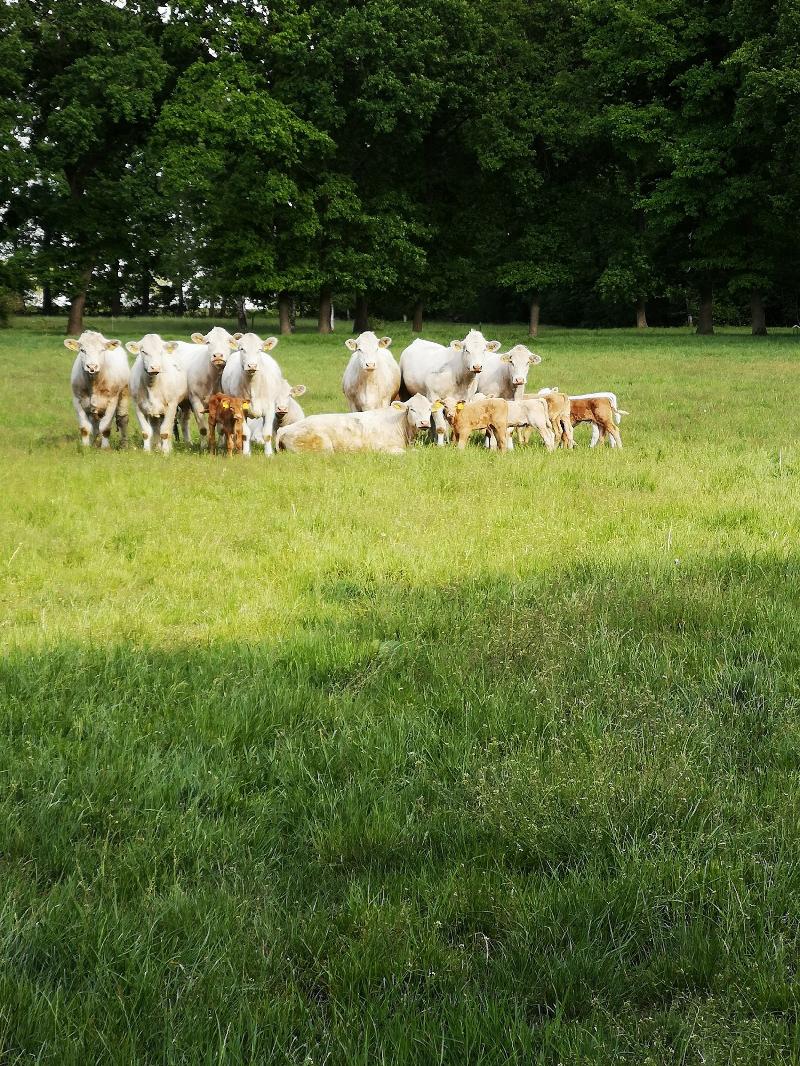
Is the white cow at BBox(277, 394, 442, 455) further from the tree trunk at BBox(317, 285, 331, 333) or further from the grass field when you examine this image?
the tree trunk at BBox(317, 285, 331, 333)

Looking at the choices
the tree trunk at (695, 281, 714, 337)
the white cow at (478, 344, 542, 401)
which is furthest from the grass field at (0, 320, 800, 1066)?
the tree trunk at (695, 281, 714, 337)

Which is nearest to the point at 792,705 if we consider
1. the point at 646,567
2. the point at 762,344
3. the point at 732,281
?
the point at 646,567

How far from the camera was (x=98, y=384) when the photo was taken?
13664 millimetres

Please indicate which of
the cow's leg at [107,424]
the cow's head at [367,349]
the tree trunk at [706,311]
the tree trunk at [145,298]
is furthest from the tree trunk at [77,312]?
the cow's head at [367,349]

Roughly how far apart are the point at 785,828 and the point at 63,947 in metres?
2.28

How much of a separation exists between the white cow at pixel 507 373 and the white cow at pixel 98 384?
5.31m

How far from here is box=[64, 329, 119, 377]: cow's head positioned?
13.3 metres

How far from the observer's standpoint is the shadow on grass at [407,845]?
7.93 ft

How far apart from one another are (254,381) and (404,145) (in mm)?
34439

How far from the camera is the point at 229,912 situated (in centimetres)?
284

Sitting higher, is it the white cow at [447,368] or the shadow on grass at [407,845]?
the white cow at [447,368]

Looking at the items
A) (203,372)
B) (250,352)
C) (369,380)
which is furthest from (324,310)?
(250,352)

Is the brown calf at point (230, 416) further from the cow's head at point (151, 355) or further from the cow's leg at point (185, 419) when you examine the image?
the cow's leg at point (185, 419)

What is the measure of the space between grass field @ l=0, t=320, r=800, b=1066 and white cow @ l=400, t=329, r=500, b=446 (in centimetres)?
686
